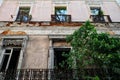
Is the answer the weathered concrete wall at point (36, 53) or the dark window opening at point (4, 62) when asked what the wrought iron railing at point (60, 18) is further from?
the dark window opening at point (4, 62)

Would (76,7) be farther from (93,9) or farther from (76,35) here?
(76,35)

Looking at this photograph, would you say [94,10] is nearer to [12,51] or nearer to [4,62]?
[12,51]

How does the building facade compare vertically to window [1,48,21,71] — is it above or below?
above

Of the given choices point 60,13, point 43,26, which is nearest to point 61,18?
point 60,13

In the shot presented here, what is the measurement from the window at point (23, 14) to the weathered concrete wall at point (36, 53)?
5.63 ft

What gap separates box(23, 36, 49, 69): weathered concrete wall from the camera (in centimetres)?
816

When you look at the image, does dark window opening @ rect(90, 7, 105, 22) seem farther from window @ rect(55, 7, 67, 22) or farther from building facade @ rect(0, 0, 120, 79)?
window @ rect(55, 7, 67, 22)

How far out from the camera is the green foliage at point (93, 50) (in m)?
6.28

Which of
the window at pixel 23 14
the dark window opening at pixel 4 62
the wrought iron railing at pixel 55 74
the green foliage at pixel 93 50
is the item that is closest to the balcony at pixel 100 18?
the window at pixel 23 14

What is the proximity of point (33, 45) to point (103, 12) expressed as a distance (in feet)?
16.1

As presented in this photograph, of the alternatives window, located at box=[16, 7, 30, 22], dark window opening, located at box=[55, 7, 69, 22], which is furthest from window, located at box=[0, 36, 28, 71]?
dark window opening, located at box=[55, 7, 69, 22]

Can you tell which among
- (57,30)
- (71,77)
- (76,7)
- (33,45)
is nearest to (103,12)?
(76,7)

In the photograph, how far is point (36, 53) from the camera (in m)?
8.62

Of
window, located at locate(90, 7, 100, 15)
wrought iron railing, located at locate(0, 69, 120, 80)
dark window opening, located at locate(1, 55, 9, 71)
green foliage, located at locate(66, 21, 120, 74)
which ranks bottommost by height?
dark window opening, located at locate(1, 55, 9, 71)
